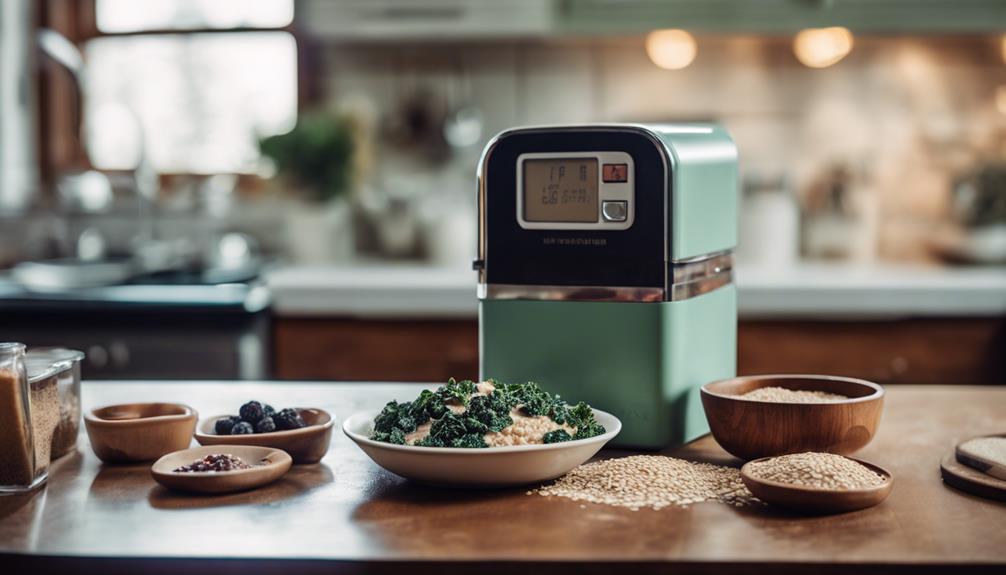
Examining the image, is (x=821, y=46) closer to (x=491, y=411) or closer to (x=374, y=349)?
(x=374, y=349)

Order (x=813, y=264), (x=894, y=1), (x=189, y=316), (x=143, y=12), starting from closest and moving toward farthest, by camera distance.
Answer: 1. (x=189, y=316)
2. (x=894, y=1)
3. (x=813, y=264)
4. (x=143, y=12)

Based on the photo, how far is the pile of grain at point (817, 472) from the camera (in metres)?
1.04

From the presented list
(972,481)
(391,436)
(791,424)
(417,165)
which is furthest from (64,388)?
(417,165)

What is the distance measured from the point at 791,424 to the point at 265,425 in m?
0.59

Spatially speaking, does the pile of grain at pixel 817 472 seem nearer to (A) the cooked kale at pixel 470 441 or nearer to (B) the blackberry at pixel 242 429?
(A) the cooked kale at pixel 470 441

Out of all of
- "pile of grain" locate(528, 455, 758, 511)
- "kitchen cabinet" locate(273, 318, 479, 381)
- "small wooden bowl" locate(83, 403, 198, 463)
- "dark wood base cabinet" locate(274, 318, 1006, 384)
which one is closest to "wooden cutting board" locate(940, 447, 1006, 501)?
"pile of grain" locate(528, 455, 758, 511)

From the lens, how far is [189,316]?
2705 millimetres

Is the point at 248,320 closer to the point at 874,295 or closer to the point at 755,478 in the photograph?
the point at 874,295

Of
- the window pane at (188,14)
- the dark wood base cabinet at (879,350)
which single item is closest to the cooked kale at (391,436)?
the dark wood base cabinet at (879,350)

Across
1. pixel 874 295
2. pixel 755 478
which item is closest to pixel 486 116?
pixel 874 295

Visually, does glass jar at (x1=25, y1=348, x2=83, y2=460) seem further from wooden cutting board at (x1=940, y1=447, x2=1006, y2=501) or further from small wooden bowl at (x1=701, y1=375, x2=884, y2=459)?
wooden cutting board at (x1=940, y1=447, x2=1006, y2=501)

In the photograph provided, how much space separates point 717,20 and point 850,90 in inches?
24.1

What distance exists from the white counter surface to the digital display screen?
1425 mm

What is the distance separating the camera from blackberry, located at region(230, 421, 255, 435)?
123 centimetres
